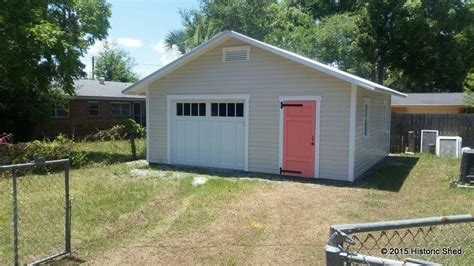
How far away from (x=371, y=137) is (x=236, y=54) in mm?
4935

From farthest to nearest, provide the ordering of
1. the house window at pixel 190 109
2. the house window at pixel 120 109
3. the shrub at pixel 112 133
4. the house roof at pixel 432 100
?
the house window at pixel 120 109 → the house roof at pixel 432 100 → the shrub at pixel 112 133 → the house window at pixel 190 109

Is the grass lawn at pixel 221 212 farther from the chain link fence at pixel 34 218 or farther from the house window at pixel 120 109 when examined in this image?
the house window at pixel 120 109

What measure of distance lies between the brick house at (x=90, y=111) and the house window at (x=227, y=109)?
11921 mm

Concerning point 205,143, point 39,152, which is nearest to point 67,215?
point 205,143

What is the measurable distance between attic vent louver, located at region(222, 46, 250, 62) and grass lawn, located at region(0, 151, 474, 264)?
333cm

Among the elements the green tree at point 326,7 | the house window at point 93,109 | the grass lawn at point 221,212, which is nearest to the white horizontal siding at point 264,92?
the grass lawn at point 221,212

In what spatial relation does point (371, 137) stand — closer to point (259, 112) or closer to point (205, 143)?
point (259, 112)

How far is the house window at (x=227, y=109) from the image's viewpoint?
39.5 ft

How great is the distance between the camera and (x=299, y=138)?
11.1 metres

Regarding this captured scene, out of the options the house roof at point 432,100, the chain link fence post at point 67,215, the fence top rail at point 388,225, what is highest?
the house roof at point 432,100

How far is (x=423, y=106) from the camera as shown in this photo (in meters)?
24.0

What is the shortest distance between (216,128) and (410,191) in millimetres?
5639

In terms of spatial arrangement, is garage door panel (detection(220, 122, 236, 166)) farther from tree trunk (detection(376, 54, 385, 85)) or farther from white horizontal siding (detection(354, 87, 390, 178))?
tree trunk (detection(376, 54, 385, 85))

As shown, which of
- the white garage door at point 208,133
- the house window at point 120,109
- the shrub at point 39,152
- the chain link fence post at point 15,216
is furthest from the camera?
the house window at point 120,109
